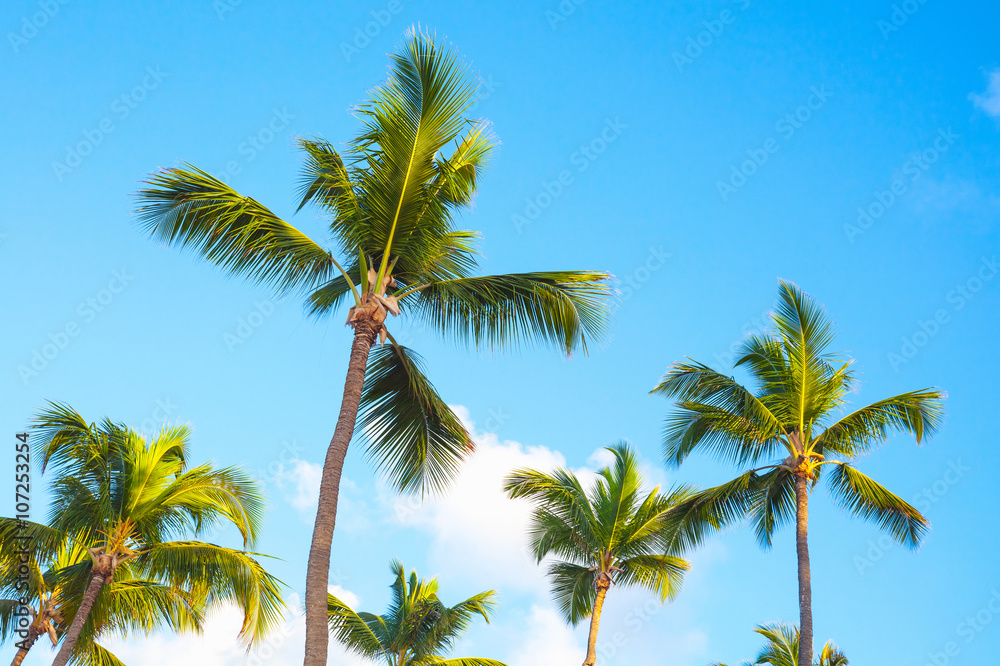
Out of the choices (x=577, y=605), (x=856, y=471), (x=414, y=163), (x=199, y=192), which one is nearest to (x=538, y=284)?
(x=414, y=163)

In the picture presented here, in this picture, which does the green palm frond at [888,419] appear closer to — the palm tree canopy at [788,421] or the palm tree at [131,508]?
the palm tree canopy at [788,421]

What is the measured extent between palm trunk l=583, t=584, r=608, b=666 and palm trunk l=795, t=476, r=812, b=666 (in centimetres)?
646

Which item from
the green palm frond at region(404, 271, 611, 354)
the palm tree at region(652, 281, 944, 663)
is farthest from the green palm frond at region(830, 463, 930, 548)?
the green palm frond at region(404, 271, 611, 354)

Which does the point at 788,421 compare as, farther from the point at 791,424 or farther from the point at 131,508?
the point at 131,508

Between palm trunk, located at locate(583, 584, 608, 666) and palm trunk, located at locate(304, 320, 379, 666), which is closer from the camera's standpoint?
palm trunk, located at locate(304, 320, 379, 666)

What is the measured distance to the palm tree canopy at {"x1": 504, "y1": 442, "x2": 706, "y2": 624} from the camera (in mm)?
21422

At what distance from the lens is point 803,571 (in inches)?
621

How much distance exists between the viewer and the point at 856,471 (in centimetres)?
1652

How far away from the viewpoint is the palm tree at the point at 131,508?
1493cm

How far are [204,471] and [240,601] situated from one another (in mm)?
2481

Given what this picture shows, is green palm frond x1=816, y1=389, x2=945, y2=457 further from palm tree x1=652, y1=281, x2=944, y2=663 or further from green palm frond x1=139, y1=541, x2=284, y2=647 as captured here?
green palm frond x1=139, y1=541, x2=284, y2=647

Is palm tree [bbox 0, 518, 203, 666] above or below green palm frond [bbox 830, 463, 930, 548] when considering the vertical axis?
below

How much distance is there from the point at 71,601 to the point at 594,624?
11.8 meters

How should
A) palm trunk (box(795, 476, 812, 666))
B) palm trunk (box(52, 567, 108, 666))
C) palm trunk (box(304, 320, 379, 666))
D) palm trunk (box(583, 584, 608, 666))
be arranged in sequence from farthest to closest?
palm trunk (box(583, 584, 608, 666)), palm trunk (box(795, 476, 812, 666)), palm trunk (box(52, 567, 108, 666)), palm trunk (box(304, 320, 379, 666))
